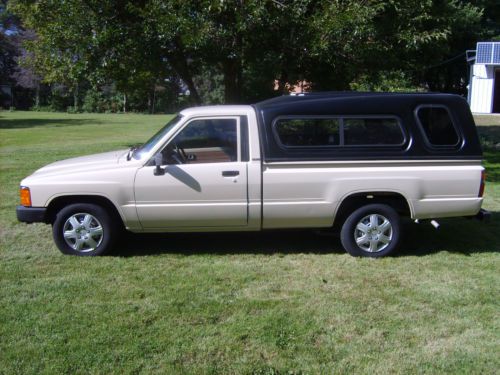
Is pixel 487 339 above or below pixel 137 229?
below

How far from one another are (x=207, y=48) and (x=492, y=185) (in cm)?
613

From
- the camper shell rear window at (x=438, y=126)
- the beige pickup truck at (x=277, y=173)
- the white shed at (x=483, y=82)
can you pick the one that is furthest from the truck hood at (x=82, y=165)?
the white shed at (x=483, y=82)

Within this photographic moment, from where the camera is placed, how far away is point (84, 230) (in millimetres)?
5984

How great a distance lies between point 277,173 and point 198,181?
2.77ft

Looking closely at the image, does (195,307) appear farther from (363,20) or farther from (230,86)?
(230,86)

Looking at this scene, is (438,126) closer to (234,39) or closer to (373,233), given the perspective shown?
(373,233)

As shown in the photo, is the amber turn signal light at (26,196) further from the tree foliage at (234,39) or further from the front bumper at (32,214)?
the tree foliage at (234,39)

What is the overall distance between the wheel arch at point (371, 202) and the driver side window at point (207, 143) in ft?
4.36

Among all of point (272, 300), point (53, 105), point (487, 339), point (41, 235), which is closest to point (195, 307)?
point (272, 300)

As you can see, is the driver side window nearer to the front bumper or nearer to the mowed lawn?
Answer: the mowed lawn

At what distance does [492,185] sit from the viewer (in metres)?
10.6

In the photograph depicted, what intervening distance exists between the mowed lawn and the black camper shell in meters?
1.20

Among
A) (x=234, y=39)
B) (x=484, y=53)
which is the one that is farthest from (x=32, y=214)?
(x=484, y=53)

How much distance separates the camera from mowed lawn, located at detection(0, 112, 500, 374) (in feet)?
12.8
